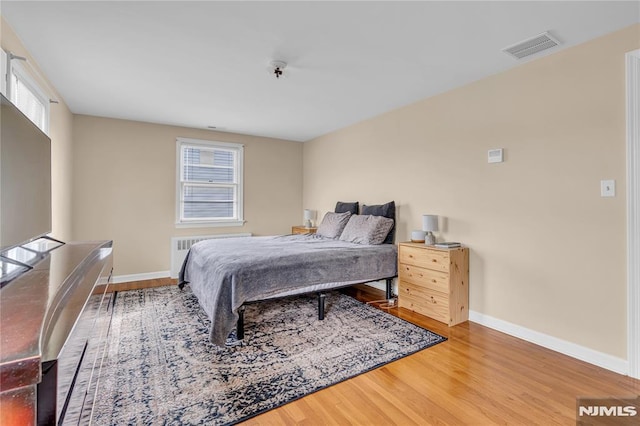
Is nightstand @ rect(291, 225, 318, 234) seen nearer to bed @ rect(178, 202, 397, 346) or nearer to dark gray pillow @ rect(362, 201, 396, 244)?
bed @ rect(178, 202, 397, 346)

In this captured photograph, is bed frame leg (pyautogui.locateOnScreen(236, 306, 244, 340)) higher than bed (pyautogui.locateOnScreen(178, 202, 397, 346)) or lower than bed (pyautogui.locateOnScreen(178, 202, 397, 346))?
lower

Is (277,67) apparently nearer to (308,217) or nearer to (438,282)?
(438,282)

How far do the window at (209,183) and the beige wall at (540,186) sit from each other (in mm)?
3161

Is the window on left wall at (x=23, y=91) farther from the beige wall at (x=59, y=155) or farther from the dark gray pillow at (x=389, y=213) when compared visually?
the dark gray pillow at (x=389, y=213)

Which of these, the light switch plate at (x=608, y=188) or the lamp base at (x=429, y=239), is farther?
the lamp base at (x=429, y=239)

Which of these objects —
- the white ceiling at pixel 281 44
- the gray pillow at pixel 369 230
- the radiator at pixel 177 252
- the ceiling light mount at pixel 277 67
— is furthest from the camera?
the radiator at pixel 177 252

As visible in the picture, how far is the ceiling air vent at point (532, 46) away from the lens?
2256 mm

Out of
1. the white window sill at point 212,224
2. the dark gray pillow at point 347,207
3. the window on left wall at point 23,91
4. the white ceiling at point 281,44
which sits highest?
the white ceiling at point 281,44

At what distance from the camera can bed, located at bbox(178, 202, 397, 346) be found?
250 cm

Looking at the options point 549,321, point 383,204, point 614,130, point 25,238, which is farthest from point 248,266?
point 614,130

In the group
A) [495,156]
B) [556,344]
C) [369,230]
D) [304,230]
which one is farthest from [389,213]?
[556,344]

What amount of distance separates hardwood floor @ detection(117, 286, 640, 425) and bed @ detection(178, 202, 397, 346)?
1007mm

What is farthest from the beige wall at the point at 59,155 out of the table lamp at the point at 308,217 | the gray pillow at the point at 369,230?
the table lamp at the point at 308,217

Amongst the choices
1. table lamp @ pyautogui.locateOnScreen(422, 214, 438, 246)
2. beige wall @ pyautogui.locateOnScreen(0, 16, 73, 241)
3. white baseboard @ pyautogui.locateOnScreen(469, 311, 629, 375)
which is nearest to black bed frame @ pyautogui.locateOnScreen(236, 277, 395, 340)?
table lamp @ pyautogui.locateOnScreen(422, 214, 438, 246)
